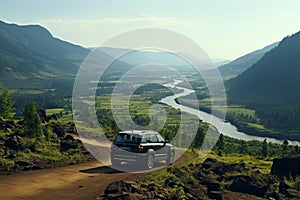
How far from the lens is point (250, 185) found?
21.9 metres

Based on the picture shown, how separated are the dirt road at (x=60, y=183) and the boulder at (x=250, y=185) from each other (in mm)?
6577

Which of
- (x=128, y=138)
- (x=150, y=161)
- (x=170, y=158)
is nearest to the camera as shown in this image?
(x=128, y=138)

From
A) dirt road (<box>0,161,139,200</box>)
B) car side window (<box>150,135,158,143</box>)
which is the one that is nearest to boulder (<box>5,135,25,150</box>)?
dirt road (<box>0,161,139,200</box>)

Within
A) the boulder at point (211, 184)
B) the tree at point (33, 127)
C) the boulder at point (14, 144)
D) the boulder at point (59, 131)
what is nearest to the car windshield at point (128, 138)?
the boulder at point (211, 184)

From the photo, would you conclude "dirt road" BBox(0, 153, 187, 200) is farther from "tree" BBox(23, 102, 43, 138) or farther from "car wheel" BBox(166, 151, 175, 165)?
"tree" BBox(23, 102, 43, 138)

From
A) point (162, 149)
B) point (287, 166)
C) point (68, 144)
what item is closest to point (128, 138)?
point (162, 149)

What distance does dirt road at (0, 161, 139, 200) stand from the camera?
18.8 metres

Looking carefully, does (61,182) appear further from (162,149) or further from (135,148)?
(162,149)

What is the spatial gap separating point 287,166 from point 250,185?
704 centimetres

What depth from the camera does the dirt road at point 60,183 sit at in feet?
61.8

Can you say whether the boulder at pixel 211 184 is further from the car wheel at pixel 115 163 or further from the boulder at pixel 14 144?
the boulder at pixel 14 144

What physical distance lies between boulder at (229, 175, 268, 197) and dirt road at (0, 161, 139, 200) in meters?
6.58

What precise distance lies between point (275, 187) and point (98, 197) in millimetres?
11833

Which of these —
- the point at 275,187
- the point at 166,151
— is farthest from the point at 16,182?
the point at 275,187
